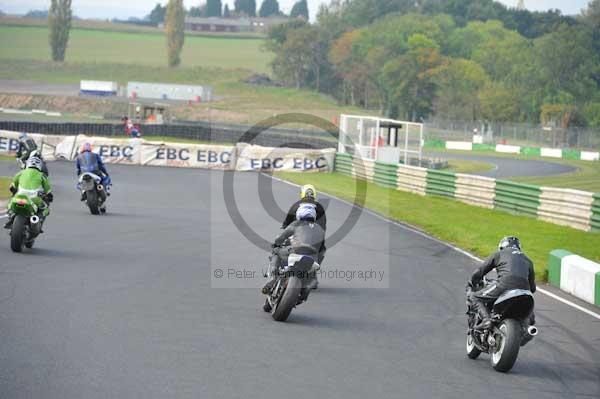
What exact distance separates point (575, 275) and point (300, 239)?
6.17m

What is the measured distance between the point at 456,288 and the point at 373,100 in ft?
351

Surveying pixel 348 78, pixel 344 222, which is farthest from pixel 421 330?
pixel 348 78

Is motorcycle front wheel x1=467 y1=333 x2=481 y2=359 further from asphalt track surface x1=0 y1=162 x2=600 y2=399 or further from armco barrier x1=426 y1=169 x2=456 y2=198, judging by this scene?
armco barrier x1=426 y1=169 x2=456 y2=198

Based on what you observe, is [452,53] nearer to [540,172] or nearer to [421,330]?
[540,172]

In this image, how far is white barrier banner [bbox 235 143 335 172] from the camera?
44281mm

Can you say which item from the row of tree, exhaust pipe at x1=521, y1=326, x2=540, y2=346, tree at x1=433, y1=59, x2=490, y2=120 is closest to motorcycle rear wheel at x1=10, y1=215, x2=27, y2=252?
exhaust pipe at x1=521, y1=326, x2=540, y2=346

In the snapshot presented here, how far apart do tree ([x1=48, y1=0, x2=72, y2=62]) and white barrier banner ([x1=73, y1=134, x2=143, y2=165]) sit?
9439 cm

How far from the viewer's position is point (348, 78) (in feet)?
424

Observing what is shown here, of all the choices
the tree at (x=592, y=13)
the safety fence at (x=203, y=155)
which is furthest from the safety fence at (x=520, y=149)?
the tree at (x=592, y=13)

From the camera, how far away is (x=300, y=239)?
39.3 ft

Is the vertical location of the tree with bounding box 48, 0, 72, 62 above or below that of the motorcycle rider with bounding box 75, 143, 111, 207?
above

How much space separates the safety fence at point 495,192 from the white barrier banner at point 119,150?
10.1m

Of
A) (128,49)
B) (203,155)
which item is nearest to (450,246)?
(203,155)

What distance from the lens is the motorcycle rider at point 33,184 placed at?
53.5 ft
